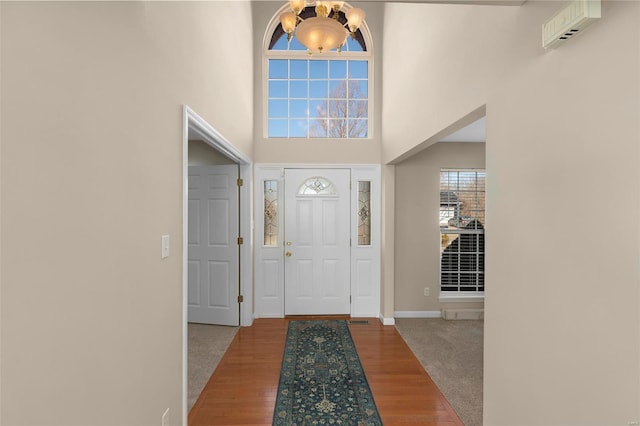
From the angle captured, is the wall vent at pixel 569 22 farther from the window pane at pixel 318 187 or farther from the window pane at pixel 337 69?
the window pane at pixel 337 69

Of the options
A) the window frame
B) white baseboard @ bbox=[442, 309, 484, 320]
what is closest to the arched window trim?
the window frame

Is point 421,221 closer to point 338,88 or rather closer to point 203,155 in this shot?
point 338,88

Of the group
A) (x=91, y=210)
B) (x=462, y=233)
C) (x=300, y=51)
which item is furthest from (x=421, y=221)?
(x=91, y=210)

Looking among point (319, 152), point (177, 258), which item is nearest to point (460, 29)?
point (177, 258)

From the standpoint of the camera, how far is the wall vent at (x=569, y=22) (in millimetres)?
1023

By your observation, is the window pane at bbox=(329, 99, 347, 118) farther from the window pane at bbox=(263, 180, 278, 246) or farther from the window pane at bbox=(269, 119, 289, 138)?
the window pane at bbox=(263, 180, 278, 246)

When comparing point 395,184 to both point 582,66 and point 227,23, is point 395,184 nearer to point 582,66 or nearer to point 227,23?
point 227,23

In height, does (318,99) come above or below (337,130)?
above

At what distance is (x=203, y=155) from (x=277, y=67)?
64.3 inches

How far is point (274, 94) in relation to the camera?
455 centimetres

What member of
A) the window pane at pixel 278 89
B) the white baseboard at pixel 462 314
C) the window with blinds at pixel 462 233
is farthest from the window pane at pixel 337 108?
the white baseboard at pixel 462 314

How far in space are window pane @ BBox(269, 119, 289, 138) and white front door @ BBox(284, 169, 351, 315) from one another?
669 millimetres

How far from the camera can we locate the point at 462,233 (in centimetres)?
455

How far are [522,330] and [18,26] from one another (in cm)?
212
